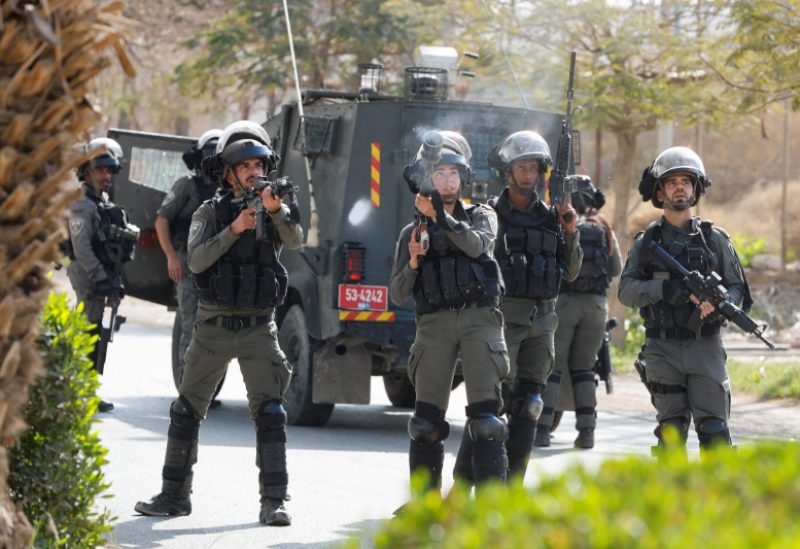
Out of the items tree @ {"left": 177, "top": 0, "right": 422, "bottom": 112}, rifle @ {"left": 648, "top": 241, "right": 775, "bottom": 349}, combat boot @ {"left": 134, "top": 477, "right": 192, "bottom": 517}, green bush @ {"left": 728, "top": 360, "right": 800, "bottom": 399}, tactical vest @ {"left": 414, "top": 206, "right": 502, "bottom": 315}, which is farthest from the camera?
tree @ {"left": 177, "top": 0, "right": 422, "bottom": 112}

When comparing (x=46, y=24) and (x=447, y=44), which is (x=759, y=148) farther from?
(x=46, y=24)

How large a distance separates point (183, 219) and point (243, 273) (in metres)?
3.70

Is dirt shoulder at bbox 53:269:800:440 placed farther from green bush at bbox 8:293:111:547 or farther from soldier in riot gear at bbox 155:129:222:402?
green bush at bbox 8:293:111:547

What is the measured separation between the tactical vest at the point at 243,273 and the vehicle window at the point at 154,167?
4.72 meters

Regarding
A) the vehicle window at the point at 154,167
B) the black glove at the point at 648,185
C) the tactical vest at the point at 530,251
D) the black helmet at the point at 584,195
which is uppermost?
the vehicle window at the point at 154,167

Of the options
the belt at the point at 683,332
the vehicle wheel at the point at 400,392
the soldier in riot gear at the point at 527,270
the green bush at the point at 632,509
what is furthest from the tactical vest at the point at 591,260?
the green bush at the point at 632,509

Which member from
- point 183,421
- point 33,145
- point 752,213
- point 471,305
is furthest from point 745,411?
point 752,213

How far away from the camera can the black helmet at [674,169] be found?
7.33 m

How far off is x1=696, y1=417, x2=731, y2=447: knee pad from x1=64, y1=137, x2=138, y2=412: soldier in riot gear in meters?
5.07

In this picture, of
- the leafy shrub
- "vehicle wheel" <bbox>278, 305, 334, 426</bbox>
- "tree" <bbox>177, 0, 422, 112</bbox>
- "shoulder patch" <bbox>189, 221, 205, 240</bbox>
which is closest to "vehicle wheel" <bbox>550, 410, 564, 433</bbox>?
"vehicle wheel" <bbox>278, 305, 334, 426</bbox>

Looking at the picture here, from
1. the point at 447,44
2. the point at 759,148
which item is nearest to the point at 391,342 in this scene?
the point at 447,44

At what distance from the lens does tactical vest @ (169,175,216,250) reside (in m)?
10.7

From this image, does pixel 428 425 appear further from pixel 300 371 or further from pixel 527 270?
pixel 300 371

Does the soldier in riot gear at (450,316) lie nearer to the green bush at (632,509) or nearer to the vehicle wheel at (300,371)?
the vehicle wheel at (300,371)
